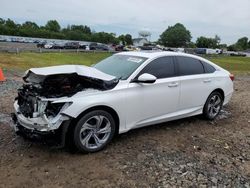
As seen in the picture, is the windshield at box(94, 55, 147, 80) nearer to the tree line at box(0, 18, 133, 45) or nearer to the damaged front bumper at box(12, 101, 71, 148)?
the damaged front bumper at box(12, 101, 71, 148)

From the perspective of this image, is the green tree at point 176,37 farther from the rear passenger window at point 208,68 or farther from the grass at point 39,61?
the rear passenger window at point 208,68

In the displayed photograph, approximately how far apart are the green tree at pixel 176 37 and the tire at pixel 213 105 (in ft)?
418

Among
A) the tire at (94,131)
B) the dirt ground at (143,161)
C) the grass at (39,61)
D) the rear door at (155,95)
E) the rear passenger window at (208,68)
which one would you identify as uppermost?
the rear passenger window at (208,68)

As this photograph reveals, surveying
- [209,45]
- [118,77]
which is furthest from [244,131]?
[209,45]

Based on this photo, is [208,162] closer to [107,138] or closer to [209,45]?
[107,138]

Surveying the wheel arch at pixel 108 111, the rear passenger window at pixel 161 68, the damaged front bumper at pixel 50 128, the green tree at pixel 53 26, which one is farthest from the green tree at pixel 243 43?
the damaged front bumper at pixel 50 128

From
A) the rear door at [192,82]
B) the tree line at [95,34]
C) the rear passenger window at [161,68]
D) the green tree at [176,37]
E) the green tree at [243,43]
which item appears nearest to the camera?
the rear passenger window at [161,68]

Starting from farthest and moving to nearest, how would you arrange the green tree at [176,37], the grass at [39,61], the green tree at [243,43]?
the green tree at [243,43]
the green tree at [176,37]
the grass at [39,61]

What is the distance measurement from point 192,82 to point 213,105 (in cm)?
107

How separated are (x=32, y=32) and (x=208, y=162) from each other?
105 meters

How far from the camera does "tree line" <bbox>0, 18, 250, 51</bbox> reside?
103 metres

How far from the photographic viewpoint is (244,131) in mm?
6258

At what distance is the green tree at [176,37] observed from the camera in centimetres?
13100

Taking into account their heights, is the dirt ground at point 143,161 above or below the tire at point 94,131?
below
